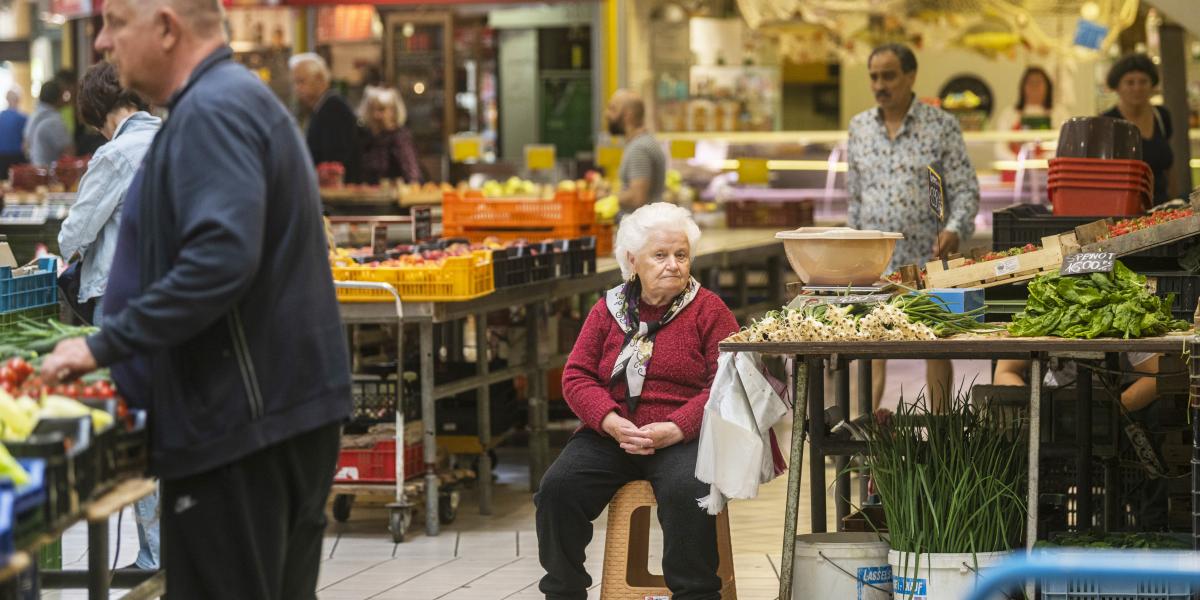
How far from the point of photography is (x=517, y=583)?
576 cm

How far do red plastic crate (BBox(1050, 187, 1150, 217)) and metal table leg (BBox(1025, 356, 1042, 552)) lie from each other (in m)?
1.68

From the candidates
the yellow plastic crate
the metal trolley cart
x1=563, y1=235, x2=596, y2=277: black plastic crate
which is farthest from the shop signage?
the yellow plastic crate

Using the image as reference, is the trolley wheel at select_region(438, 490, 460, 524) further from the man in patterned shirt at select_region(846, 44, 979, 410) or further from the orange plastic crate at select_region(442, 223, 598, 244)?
the man in patterned shirt at select_region(846, 44, 979, 410)

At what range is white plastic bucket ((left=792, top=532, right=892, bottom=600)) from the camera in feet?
15.5

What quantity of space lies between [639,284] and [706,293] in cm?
21

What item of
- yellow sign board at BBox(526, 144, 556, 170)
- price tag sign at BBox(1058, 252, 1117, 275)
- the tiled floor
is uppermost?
yellow sign board at BBox(526, 144, 556, 170)

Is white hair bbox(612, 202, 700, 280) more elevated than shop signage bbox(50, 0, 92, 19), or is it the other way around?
shop signage bbox(50, 0, 92, 19)

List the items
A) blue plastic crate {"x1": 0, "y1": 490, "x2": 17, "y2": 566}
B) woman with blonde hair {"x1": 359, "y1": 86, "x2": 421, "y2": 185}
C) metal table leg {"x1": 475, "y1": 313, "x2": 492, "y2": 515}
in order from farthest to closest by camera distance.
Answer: woman with blonde hair {"x1": 359, "y1": 86, "x2": 421, "y2": 185}, metal table leg {"x1": 475, "y1": 313, "x2": 492, "y2": 515}, blue plastic crate {"x1": 0, "y1": 490, "x2": 17, "y2": 566}

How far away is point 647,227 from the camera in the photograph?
5.05m

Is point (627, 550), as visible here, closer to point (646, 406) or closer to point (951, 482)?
point (646, 406)

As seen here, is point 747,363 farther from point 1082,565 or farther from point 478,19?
point 478,19

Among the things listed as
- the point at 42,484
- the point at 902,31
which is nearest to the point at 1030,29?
the point at 902,31

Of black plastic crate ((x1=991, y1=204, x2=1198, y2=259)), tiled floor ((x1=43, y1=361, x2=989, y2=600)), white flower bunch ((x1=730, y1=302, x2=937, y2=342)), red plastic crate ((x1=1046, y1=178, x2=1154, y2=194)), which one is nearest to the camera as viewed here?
white flower bunch ((x1=730, y1=302, x2=937, y2=342))

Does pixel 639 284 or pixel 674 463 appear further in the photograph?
pixel 639 284
